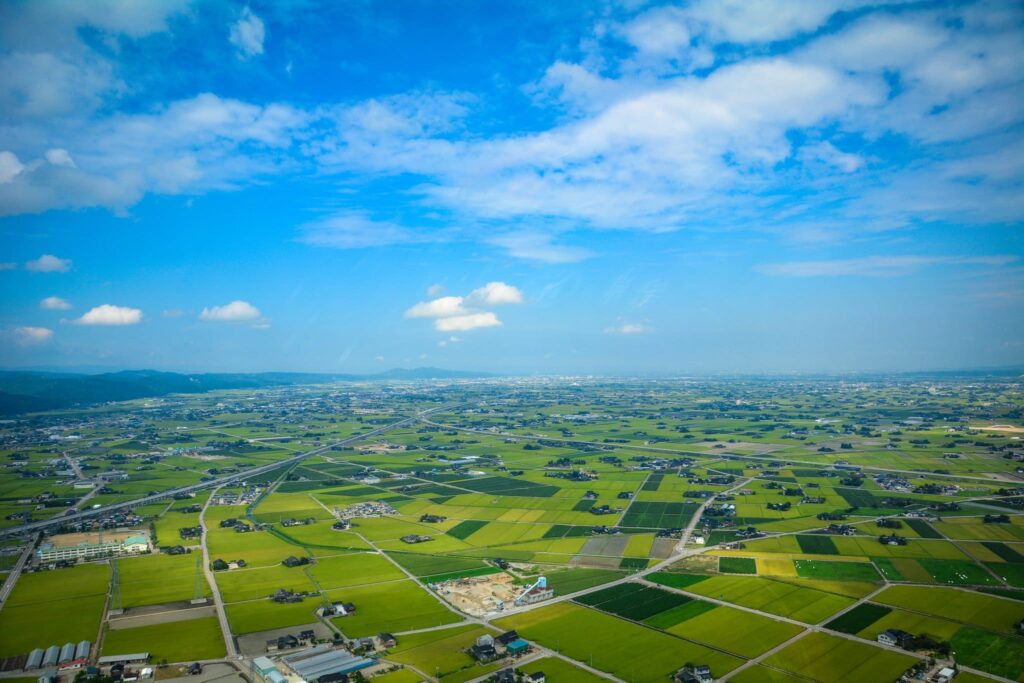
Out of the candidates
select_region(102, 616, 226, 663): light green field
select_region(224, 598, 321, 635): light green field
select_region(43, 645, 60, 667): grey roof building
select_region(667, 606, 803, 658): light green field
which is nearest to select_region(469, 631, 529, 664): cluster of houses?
select_region(667, 606, 803, 658): light green field

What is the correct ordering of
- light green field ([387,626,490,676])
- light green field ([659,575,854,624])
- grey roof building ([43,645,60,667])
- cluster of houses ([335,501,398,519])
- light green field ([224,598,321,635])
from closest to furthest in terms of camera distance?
light green field ([387,626,490,676]) < grey roof building ([43,645,60,667]) < light green field ([224,598,321,635]) < light green field ([659,575,854,624]) < cluster of houses ([335,501,398,519])

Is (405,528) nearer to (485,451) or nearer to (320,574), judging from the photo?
(320,574)

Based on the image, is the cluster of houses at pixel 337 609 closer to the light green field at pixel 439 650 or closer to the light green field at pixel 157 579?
the light green field at pixel 439 650

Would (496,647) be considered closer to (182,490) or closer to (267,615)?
(267,615)

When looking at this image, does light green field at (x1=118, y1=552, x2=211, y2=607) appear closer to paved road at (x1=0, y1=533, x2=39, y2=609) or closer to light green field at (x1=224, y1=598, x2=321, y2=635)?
light green field at (x1=224, y1=598, x2=321, y2=635)

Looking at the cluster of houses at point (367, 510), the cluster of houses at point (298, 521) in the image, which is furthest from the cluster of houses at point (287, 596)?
the cluster of houses at point (367, 510)
